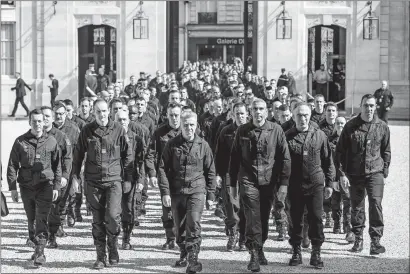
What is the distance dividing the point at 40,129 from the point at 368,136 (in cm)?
425

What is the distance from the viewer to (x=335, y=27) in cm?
3509

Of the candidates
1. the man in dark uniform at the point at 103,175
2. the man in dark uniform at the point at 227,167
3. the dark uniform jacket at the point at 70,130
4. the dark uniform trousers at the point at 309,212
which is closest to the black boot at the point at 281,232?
the man in dark uniform at the point at 227,167

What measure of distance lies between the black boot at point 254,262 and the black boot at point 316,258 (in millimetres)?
740

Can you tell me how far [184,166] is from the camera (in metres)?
10.9

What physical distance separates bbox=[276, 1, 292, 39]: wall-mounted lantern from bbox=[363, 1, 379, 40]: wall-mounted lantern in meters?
2.80

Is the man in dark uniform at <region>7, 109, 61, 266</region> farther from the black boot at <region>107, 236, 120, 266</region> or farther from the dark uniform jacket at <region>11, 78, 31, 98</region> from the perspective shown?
the dark uniform jacket at <region>11, 78, 31, 98</region>

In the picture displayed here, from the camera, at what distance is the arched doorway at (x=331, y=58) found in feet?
113

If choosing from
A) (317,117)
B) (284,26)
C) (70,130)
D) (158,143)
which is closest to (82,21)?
(284,26)

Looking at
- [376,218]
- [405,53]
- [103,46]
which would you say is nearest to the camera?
[376,218]

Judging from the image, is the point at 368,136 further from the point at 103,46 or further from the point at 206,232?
the point at 103,46

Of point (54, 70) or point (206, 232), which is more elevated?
point (54, 70)

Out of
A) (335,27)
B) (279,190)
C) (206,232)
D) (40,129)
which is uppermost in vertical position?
(335,27)

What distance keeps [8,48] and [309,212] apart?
26.5 meters

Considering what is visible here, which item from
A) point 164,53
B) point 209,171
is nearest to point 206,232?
point 209,171
